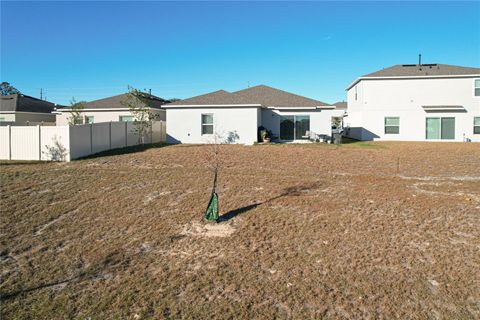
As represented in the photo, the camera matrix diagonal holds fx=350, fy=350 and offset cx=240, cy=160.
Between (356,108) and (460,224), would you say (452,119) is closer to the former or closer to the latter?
(356,108)

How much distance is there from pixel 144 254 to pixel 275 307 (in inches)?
133

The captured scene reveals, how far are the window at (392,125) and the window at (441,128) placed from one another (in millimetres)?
2275

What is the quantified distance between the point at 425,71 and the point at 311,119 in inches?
460

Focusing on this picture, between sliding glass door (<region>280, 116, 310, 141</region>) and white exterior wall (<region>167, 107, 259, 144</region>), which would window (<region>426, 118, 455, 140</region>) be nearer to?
sliding glass door (<region>280, 116, 310, 141</region>)

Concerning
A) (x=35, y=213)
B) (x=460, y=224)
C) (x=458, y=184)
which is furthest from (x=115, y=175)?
(x=458, y=184)

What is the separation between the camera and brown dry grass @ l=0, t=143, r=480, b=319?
5.67 metres

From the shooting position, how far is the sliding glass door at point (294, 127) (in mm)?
26250

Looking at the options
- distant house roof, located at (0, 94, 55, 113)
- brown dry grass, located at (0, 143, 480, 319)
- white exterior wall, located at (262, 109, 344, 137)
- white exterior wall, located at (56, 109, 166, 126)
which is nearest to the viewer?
brown dry grass, located at (0, 143, 480, 319)

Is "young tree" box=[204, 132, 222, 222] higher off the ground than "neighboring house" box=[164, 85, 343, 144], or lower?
lower

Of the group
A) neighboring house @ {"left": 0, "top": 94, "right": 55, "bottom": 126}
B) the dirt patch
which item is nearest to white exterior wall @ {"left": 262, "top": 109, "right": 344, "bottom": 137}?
the dirt patch

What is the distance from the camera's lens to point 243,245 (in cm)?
784

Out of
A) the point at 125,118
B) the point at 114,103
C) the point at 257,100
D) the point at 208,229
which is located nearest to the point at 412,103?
the point at 257,100

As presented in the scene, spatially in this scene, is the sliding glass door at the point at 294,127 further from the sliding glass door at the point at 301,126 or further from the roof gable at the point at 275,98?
the roof gable at the point at 275,98

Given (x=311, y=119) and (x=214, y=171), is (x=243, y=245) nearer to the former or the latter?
(x=214, y=171)
